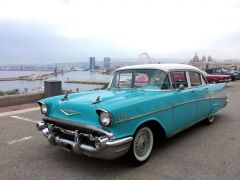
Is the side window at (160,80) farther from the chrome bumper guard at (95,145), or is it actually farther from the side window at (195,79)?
the chrome bumper guard at (95,145)

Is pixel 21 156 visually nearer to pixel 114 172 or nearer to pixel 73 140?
pixel 73 140

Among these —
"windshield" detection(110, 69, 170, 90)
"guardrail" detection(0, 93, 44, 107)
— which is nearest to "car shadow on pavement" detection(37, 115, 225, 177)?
"windshield" detection(110, 69, 170, 90)

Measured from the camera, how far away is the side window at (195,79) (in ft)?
18.0

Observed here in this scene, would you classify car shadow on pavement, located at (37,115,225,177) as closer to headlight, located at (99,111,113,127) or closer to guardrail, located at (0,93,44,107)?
headlight, located at (99,111,113,127)

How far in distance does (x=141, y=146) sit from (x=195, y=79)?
251 cm

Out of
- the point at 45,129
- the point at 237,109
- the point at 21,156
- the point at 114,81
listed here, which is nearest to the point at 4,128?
the point at 21,156

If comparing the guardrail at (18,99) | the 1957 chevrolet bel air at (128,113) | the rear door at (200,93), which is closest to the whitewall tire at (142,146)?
the 1957 chevrolet bel air at (128,113)

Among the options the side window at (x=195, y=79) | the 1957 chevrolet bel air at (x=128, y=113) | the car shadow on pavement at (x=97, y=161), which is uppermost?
the side window at (x=195, y=79)

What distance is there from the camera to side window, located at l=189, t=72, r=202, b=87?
547 cm

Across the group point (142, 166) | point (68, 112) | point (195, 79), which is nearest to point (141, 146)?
point (142, 166)

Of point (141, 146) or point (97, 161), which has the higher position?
point (141, 146)

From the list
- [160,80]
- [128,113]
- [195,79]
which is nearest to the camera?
[128,113]

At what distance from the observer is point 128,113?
11.6 ft

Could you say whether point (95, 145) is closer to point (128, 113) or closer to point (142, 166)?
point (128, 113)
